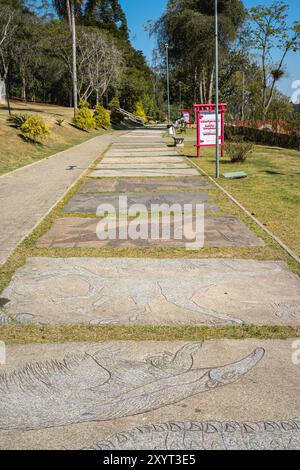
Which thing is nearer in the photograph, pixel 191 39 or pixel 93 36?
pixel 191 39

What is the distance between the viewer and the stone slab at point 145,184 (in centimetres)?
1186

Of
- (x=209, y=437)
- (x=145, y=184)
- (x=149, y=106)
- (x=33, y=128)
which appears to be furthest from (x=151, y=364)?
(x=149, y=106)

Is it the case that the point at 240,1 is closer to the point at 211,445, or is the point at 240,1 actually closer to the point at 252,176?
the point at 252,176

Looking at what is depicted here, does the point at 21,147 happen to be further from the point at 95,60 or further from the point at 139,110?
the point at 139,110

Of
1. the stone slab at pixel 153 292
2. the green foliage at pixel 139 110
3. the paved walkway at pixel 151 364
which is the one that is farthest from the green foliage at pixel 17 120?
the green foliage at pixel 139 110

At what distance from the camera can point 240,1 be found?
136 ft

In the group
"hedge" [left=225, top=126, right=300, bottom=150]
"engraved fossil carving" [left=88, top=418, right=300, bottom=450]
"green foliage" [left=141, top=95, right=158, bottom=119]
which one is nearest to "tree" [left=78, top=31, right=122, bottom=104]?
"green foliage" [left=141, top=95, right=158, bottom=119]

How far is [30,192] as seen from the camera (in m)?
11.3

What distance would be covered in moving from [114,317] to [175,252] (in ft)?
7.35

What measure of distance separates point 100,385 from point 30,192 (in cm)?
870

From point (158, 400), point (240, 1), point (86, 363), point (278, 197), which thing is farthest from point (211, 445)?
point (240, 1)

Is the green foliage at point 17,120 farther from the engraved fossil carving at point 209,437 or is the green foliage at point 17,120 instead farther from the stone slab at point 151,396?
the engraved fossil carving at point 209,437

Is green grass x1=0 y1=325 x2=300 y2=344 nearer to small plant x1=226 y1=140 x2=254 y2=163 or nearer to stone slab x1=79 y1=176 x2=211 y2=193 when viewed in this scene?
stone slab x1=79 y1=176 x2=211 y2=193

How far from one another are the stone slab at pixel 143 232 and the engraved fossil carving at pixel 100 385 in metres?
3.22
